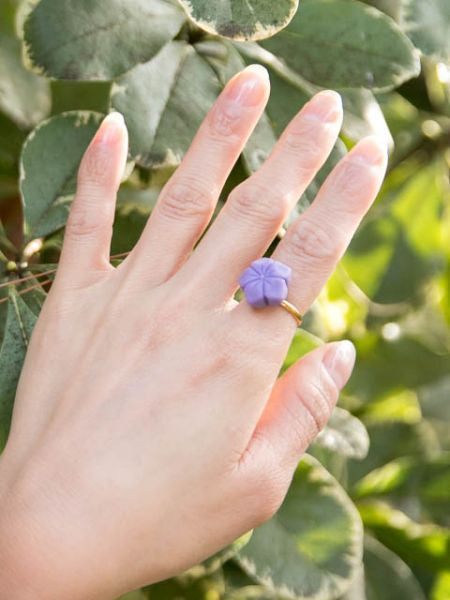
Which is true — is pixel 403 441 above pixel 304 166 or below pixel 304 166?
below

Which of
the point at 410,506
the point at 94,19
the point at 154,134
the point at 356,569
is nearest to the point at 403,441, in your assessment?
the point at 410,506

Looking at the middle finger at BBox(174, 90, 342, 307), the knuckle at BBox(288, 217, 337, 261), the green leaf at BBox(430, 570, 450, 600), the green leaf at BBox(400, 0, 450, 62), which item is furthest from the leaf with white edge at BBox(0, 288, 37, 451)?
the green leaf at BBox(430, 570, 450, 600)

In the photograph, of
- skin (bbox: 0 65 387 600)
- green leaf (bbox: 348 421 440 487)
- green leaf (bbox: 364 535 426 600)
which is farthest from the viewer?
green leaf (bbox: 348 421 440 487)

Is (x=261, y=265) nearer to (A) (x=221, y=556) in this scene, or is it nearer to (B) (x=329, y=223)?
(B) (x=329, y=223)

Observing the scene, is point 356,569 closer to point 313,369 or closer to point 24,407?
point 313,369

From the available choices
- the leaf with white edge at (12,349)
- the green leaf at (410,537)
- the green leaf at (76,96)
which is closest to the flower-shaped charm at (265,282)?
the leaf with white edge at (12,349)

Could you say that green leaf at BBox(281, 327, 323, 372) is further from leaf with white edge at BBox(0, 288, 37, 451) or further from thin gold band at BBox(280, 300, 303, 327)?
leaf with white edge at BBox(0, 288, 37, 451)

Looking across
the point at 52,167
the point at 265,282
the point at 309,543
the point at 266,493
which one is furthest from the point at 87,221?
the point at 309,543
